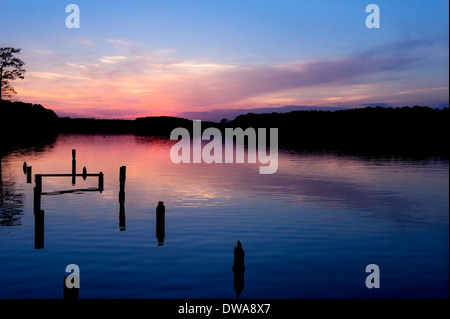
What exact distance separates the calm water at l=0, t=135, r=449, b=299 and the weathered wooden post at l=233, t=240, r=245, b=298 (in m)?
0.35

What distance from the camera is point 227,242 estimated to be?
889 inches

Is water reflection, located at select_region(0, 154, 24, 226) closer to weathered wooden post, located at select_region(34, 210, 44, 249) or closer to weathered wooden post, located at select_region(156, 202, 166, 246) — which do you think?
weathered wooden post, located at select_region(34, 210, 44, 249)

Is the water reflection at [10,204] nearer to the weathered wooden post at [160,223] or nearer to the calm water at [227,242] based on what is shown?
the calm water at [227,242]

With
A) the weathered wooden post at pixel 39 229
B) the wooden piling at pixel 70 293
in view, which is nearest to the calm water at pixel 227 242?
the weathered wooden post at pixel 39 229

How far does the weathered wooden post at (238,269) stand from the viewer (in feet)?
47.1

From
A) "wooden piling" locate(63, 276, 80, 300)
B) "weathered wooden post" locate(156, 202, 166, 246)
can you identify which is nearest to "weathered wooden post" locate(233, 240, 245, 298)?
"wooden piling" locate(63, 276, 80, 300)

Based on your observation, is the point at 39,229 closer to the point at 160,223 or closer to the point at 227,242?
the point at 160,223

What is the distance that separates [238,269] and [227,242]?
7585mm

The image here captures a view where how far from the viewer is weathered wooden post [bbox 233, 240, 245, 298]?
14359mm

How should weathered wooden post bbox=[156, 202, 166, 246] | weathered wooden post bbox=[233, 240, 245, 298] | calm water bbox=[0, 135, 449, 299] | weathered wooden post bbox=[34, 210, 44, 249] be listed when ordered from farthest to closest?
1. weathered wooden post bbox=[156, 202, 166, 246]
2. weathered wooden post bbox=[34, 210, 44, 249]
3. calm water bbox=[0, 135, 449, 299]
4. weathered wooden post bbox=[233, 240, 245, 298]

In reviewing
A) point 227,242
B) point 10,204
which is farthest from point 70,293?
point 10,204

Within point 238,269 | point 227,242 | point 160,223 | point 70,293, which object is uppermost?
point 70,293

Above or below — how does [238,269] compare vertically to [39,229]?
below
